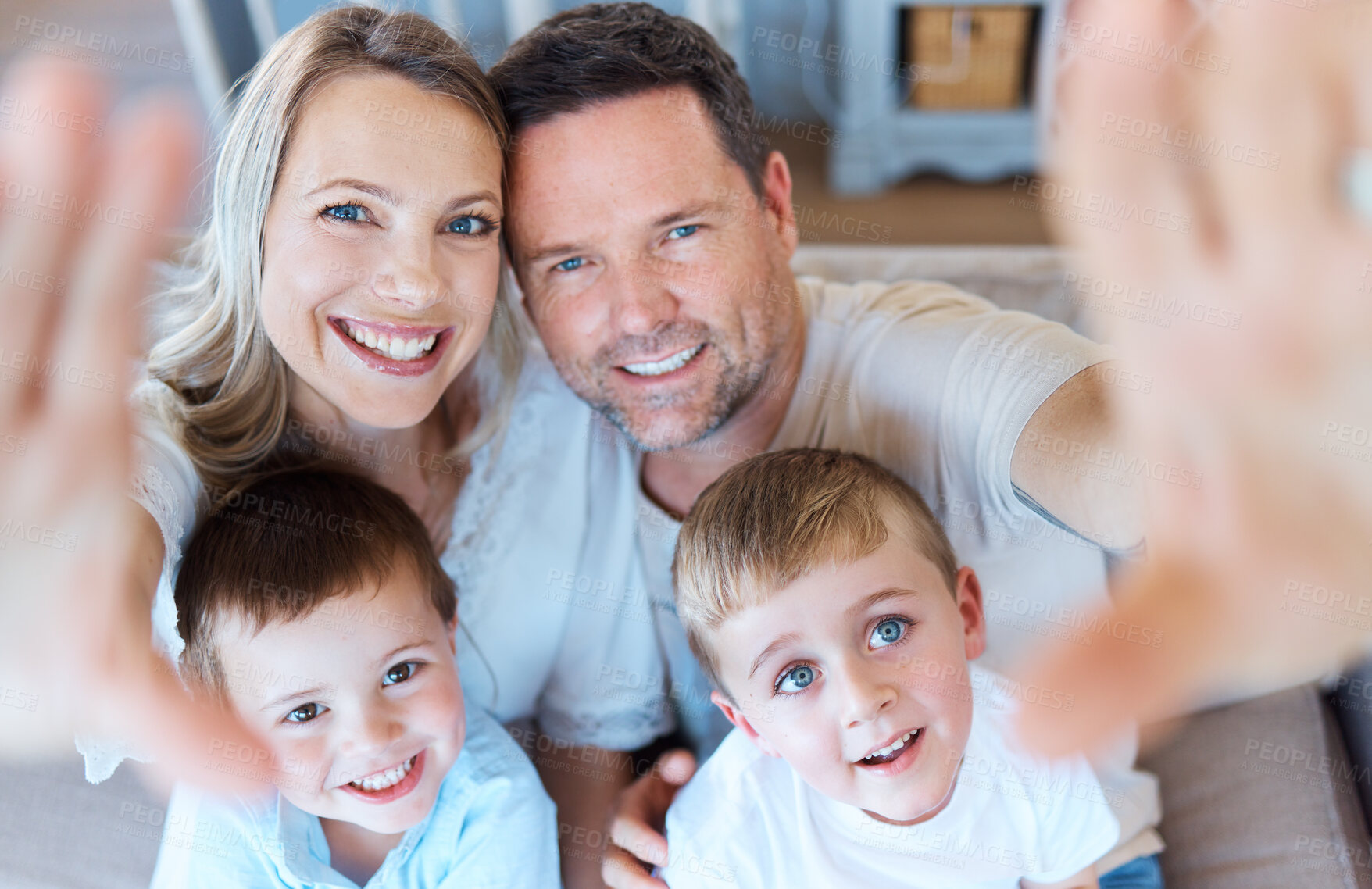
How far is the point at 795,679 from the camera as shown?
39.2 inches

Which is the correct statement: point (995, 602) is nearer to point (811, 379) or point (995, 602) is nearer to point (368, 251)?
point (811, 379)

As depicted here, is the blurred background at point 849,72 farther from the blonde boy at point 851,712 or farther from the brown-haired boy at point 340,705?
the blonde boy at point 851,712

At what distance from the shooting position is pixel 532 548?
4.36 feet

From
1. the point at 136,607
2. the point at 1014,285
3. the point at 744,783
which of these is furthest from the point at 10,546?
the point at 1014,285

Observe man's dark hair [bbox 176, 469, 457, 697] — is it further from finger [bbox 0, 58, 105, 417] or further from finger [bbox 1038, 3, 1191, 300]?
finger [bbox 1038, 3, 1191, 300]

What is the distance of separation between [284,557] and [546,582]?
36 cm

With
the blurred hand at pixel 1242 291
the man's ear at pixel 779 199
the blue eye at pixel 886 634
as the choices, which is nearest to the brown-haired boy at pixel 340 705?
the blue eye at pixel 886 634

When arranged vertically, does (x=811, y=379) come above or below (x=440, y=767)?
above

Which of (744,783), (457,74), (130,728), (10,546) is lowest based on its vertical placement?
(744,783)

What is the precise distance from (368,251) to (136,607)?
0.43m

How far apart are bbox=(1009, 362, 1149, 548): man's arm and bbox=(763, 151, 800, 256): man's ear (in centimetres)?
46

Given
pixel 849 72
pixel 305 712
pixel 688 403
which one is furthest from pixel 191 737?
pixel 849 72

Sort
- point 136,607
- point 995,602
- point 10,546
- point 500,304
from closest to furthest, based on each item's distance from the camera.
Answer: point 10,546 < point 136,607 < point 995,602 < point 500,304

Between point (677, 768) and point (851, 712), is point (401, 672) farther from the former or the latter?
point (851, 712)
